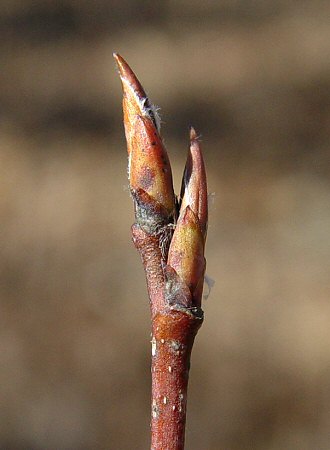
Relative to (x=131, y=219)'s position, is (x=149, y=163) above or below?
below

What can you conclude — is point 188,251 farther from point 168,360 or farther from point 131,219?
point 131,219

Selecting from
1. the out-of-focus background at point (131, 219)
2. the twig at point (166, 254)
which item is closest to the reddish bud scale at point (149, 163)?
the twig at point (166, 254)

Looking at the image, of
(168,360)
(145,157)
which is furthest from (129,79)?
(168,360)

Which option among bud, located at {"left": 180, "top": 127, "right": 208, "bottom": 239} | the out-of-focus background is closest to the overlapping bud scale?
bud, located at {"left": 180, "top": 127, "right": 208, "bottom": 239}

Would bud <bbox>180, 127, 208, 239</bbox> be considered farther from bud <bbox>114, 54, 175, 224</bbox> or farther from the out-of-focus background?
the out-of-focus background

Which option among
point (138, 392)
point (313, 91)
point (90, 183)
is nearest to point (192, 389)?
point (138, 392)

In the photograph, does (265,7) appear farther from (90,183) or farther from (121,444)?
(121,444)

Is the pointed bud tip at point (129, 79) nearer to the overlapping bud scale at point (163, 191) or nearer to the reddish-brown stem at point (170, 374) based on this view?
the overlapping bud scale at point (163, 191)
